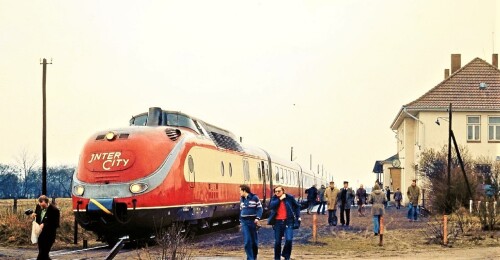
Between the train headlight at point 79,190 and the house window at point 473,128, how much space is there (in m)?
36.7

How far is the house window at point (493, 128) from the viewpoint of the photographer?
5050 centimetres

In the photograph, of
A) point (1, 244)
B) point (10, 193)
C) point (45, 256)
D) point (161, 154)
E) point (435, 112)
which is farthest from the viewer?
point (10, 193)

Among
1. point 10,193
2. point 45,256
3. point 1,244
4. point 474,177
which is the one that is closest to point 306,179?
point 474,177

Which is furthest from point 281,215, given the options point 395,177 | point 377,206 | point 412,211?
point 395,177

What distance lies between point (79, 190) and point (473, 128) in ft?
122

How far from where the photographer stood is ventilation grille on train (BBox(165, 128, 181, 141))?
19.8 meters

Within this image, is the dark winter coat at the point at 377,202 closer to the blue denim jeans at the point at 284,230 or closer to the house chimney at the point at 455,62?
the blue denim jeans at the point at 284,230

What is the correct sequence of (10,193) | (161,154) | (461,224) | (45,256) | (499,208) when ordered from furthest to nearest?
(10,193), (499,208), (461,224), (161,154), (45,256)

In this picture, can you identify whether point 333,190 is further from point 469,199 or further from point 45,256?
point 45,256

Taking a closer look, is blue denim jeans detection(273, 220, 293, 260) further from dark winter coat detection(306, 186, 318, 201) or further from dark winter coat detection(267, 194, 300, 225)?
dark winter coat detection(306, 186, 318, 201)

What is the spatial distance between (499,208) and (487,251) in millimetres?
6394

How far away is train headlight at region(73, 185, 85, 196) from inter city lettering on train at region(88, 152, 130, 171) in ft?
2.22

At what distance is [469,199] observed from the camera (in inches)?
1280

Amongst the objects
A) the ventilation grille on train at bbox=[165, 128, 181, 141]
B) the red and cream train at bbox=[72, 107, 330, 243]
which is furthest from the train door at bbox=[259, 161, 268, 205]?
the ventilation grille on train at bbox=[165, 128, 181, 141]
